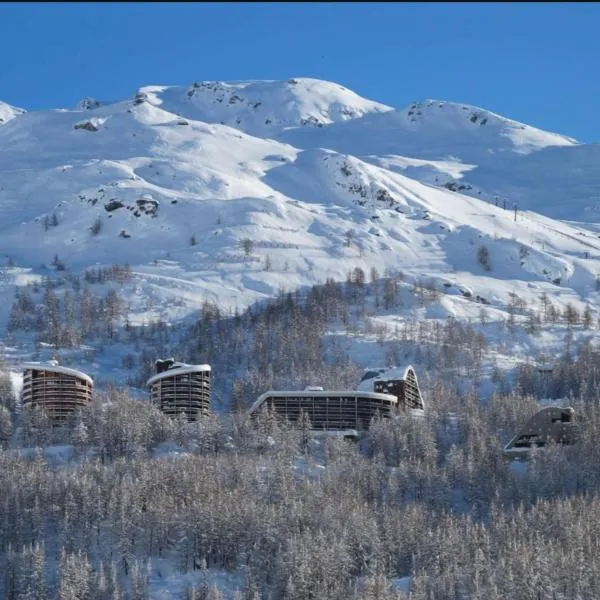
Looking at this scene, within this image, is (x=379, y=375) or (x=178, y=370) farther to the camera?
(x=178, y=370)

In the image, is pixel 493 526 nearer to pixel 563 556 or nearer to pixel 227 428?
pixel 563 556

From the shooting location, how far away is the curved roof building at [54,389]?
18625cm

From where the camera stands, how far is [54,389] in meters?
187

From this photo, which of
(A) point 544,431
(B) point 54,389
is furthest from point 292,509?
(B) point 54,389

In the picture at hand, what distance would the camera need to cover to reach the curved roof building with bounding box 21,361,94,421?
186 m

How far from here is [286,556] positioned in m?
121

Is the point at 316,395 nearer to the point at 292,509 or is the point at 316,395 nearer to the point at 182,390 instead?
the point at 182,390

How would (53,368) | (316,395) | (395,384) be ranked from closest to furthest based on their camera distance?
(316,395) < (395,384) < (53,368)

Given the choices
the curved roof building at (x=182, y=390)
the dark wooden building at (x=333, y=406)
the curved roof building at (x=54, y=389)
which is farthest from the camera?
the curved roof building at (x=182, y=390)

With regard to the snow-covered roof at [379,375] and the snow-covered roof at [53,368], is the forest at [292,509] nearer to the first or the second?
the snow-covered roof at [379,375]

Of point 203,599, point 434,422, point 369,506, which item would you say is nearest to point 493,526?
point 369,506

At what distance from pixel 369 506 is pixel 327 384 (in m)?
57.6

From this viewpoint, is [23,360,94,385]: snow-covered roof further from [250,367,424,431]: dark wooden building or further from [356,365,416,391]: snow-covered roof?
[356,365,416,391]: snow-covered roof

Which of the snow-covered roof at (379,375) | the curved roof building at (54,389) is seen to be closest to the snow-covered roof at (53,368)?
the curved roof building at (54,389)
